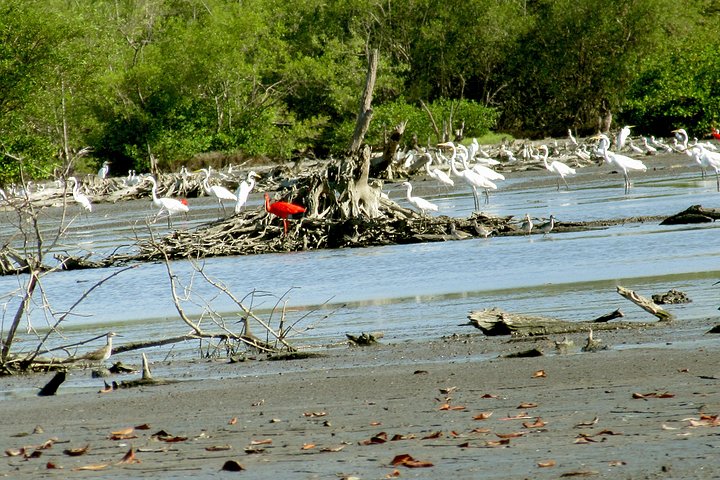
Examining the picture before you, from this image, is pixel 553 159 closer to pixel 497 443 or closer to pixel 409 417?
pixel 409 417

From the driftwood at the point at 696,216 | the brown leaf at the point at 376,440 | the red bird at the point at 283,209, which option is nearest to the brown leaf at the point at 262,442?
Result: the brown leaf at the point at 376,440

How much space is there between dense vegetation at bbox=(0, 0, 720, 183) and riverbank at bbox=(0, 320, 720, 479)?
4284 centimetres

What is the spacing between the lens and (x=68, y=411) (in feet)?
26.3

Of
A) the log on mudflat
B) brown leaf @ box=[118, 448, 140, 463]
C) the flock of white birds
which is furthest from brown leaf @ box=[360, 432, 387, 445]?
the flock of white birds

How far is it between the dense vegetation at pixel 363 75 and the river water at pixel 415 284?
1284 inches

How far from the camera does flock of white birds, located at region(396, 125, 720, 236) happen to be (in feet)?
102

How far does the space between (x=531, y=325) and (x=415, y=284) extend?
5.66 metres

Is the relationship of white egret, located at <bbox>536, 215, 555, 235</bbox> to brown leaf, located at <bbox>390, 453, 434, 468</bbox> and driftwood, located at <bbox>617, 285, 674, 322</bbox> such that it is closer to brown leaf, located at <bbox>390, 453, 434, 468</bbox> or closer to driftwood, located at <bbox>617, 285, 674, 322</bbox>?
driftwood, located at <bbox>617, 285, 674, 322</bbox>

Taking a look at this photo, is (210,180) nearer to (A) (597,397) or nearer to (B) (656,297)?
(B) (656,297)

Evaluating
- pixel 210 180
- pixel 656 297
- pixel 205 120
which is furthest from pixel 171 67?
pixel 656 297

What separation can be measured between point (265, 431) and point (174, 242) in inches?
553

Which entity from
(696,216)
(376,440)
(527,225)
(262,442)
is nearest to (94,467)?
(262,442)

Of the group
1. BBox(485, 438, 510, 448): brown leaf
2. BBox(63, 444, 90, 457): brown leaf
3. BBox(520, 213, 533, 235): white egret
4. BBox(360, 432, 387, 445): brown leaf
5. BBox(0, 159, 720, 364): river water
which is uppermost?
BBox(485, 438, 510, 448): brown leaf

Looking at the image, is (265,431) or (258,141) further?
(258,141)
